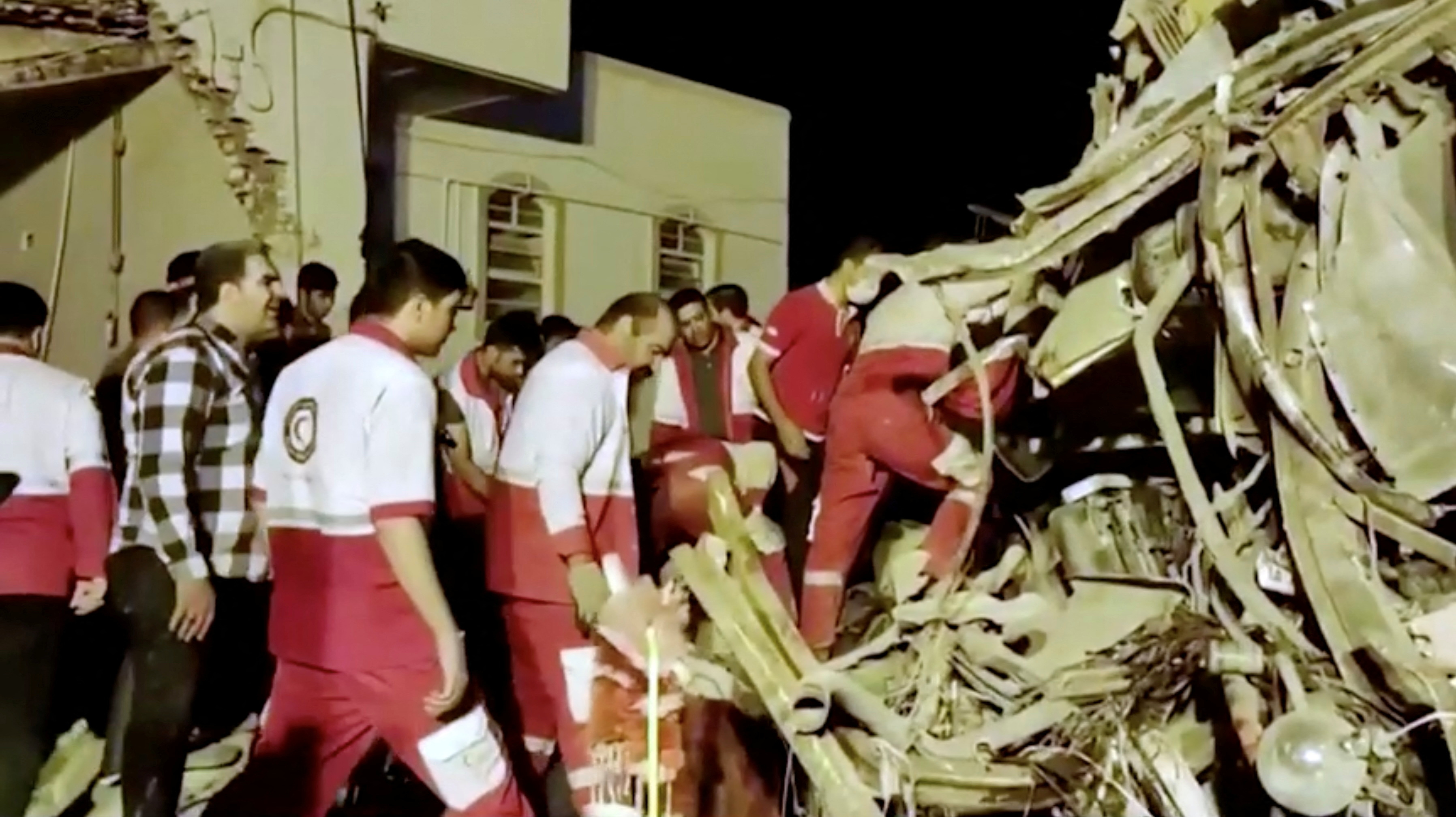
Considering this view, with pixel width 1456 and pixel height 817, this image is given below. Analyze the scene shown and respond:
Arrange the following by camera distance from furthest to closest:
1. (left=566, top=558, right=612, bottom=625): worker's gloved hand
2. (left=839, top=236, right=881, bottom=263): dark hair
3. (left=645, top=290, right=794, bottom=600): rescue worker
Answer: (left=839, top=236, right=881, bottom=263): dark hair, (left=645, top=290, right=794, bottom=600): rescue worker, (left=566, top=558, right=612, bottom=625): worker's gloved hand

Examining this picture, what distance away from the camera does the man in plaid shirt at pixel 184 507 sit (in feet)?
15.3

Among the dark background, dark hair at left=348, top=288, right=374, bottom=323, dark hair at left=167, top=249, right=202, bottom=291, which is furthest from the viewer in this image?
the dark background

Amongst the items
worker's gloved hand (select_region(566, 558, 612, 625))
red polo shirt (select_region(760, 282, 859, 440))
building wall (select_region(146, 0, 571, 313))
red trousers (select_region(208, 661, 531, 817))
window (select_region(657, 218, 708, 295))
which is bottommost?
red trousers (select_region(208, 661, 531, 817))

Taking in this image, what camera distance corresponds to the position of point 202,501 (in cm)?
484

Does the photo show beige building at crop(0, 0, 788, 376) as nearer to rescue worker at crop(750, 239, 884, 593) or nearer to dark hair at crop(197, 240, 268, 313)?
rescue worker at crop(750, 239, 884, 593)

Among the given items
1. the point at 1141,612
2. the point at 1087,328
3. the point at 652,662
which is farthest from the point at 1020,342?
the point at 652,662

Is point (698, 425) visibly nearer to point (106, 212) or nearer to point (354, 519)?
point (106, 212)

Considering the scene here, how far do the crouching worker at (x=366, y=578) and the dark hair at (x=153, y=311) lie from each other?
1093mm

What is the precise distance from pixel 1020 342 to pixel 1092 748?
4.12 ft

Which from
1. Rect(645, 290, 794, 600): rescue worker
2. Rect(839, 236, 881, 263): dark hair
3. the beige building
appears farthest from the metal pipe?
the beige building

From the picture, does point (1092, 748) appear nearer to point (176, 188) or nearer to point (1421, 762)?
point (1421, 762)

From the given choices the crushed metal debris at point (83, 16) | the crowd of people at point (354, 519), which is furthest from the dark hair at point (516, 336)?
the crushed metal debris at point (83, 16)

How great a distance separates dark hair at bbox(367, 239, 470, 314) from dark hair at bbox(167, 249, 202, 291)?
730mm

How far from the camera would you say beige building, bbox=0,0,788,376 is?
7316 millimetres
